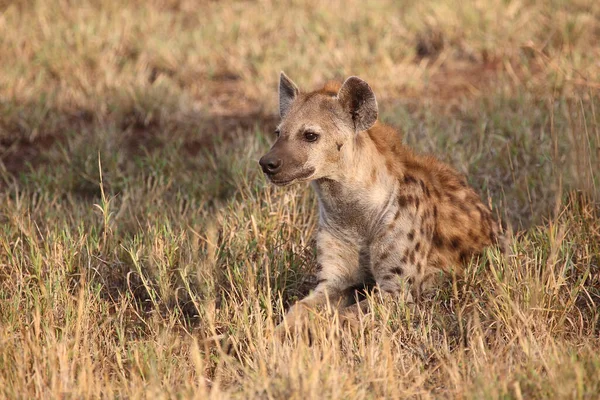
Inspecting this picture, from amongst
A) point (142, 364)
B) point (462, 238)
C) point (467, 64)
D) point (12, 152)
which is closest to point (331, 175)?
point (462, 238)

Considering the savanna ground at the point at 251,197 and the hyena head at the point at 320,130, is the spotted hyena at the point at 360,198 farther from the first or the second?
the savanna ground at the point at 251,197

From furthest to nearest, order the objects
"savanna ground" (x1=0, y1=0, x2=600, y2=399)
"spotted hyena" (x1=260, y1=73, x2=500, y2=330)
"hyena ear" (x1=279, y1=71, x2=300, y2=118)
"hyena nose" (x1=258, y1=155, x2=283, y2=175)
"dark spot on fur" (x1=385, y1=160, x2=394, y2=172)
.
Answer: "hyena ear" (x1=279, y1=71, x2=300, y2=118) → "dark spot on fur" (x1=385, y1=160, x2=394, y2=172) → "spotted hyena" (x1=260, y1=73, x2=500, y2=330) → "hyena nose" (x1=258, y1=155, x2=283, y2=175) → "savanna ground" (x1=0, y1=0, x2=600, y2=399)

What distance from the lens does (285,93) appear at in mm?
4160

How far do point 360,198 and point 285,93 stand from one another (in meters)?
0.66

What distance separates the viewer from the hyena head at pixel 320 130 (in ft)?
12.2

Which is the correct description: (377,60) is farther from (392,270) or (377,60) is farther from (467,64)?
(392,270)

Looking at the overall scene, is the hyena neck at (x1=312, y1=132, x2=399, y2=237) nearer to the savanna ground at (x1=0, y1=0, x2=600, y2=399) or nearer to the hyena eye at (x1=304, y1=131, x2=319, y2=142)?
the hyena eye at (x1=304, y1=131, x2=319, y2=142)

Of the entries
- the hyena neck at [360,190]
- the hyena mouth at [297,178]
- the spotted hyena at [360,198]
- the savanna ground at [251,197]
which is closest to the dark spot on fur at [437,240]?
the spotted hyena at [360,198]

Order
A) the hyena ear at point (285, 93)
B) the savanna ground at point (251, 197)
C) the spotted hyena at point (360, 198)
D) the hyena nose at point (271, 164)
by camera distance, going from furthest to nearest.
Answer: the hyena ear at point (285, 93) < the spotted hyena at point (360, 198) < the hyena nose at point (271, 164) < the savanna ground at point (251, 197)

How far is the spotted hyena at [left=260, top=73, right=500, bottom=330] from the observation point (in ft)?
12.5

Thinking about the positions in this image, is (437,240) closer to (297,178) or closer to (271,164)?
(297,178)

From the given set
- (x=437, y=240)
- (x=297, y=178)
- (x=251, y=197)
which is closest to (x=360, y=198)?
(x=297, y=178)

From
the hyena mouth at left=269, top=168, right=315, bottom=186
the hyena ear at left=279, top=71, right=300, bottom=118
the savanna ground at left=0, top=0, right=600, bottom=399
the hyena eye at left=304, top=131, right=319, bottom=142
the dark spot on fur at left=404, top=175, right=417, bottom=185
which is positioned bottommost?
the savanna ground at left=0, top=0, right=600, bottom=399

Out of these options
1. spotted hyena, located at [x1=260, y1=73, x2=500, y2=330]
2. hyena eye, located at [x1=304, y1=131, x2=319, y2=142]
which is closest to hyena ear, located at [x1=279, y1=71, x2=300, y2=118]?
spotted hyena, located at [x1=260, y1=73, x2=500, y2=330]
